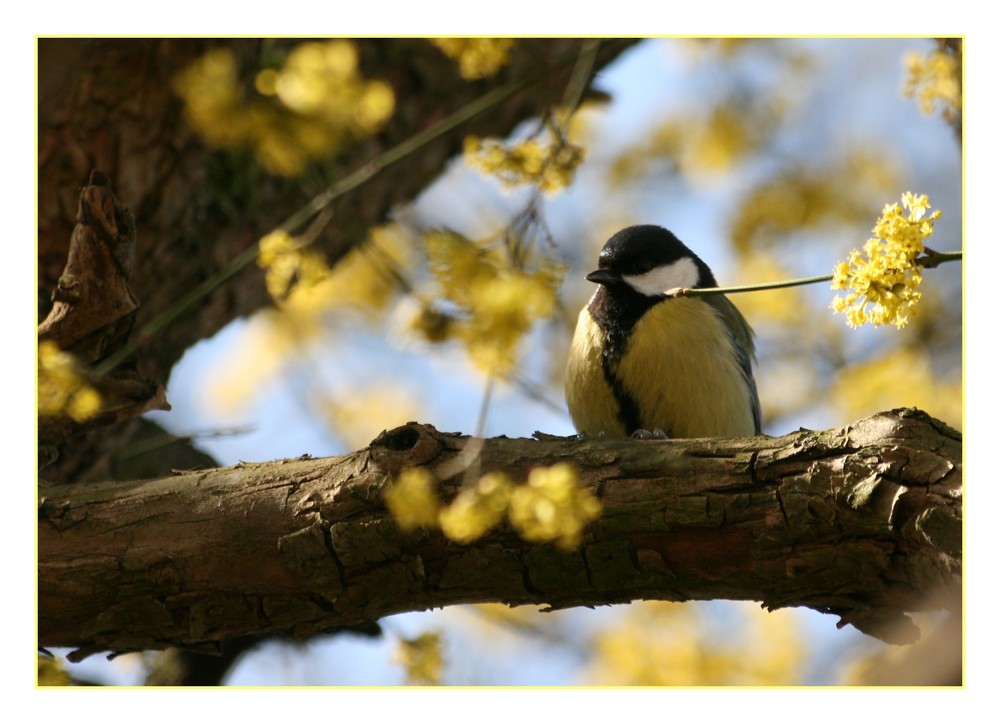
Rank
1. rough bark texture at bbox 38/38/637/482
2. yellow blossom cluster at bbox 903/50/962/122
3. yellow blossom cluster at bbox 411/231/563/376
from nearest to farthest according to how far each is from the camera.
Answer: yellow blossom cluster at bbox 411/231/563/376 → yellow blossom cluster at bbox 903/50/962/122 → rough bark texture at bbox 38/38/637/482

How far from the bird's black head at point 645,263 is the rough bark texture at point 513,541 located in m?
0.74

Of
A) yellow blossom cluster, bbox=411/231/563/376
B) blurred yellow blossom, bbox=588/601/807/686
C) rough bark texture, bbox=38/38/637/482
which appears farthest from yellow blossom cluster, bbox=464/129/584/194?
blurred yellow blossom, bbox=588/601/807/686

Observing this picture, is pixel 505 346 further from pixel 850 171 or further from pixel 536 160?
pixel 850 171

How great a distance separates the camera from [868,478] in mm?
1247

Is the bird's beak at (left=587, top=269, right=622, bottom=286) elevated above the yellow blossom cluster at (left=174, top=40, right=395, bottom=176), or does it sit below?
above

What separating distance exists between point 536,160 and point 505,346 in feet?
1.08

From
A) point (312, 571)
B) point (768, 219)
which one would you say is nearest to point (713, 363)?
point (768, 219)

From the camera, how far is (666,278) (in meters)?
2.17

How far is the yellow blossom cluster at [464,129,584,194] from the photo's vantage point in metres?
1.12

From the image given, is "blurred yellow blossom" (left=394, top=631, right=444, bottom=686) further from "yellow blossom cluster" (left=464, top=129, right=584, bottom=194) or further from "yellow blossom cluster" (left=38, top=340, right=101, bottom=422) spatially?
"yellow blossom cluster" (left=464, top=129, right=584, bottom=194)

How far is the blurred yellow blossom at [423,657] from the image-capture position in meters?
1.37

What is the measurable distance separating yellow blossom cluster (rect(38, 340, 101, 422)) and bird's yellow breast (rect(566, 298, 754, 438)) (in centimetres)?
101

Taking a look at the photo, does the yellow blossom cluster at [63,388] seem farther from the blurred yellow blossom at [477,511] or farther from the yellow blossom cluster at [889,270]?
the yellow blossom cluster at [889,270]

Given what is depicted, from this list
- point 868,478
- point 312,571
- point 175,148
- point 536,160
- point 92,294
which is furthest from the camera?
point 175,148
